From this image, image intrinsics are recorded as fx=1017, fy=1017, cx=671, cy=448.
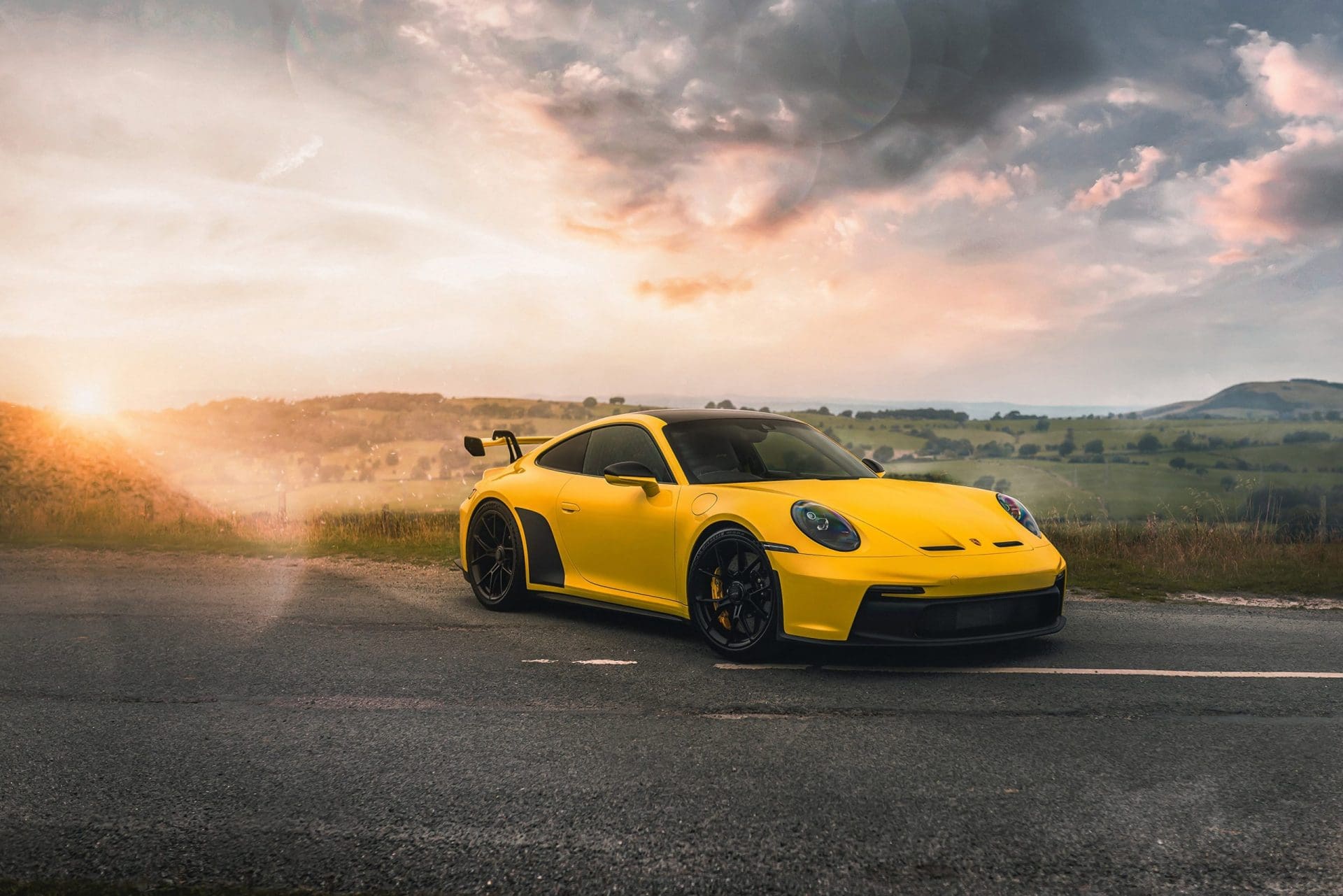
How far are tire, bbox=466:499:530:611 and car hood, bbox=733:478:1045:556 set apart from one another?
2.18 metres

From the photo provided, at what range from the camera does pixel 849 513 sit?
5.90 m

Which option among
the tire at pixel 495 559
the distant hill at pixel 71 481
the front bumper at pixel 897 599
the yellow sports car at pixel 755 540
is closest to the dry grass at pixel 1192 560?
the yellow sports car at pixel 755 540

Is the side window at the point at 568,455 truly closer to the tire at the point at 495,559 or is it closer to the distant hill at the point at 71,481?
the tire at the point at 495,559

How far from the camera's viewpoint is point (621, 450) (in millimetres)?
7281

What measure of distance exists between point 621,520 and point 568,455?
1.14m

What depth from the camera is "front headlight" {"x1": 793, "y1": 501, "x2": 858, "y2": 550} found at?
224 inches

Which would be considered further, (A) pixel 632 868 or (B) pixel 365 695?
(B) pixel 365 695

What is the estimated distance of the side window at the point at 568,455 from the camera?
758 centimetres

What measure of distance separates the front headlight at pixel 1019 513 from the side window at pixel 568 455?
297 centimetres

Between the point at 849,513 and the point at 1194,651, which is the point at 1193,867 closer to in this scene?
the point at 849,513

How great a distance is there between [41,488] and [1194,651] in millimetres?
22324

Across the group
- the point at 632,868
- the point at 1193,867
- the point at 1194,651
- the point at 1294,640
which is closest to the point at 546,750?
the point at 632,868

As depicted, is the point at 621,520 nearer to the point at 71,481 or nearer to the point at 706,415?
the point at 706,415

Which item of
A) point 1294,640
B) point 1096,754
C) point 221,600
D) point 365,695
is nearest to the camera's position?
point 1096,754
